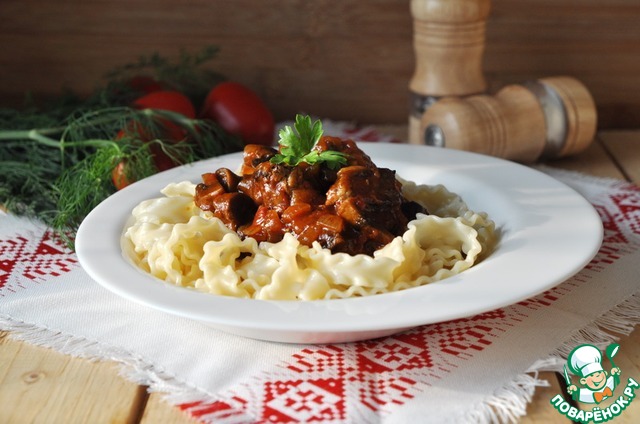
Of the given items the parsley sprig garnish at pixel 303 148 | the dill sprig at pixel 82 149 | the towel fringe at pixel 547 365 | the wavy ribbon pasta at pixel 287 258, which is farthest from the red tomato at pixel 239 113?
the towel fringe at pixel 547 365

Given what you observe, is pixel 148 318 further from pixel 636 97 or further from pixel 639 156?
pixel 636 97

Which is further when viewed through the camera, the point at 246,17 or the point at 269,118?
the point at 246,17

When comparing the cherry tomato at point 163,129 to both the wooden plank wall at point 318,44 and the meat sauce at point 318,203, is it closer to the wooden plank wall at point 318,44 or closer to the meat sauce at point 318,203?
the meat sauce at point 318,203

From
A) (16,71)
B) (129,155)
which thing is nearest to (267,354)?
(129,155)

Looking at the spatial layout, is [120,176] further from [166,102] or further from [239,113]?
[239,113]

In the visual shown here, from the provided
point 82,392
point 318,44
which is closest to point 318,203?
point 82,392

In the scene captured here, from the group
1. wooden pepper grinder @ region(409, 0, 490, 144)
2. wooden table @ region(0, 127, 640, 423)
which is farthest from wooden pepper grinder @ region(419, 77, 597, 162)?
wooden table @ region(0, 127, 640, 423)

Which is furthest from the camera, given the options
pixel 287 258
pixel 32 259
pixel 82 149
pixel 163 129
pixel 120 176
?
pixel 163 129
